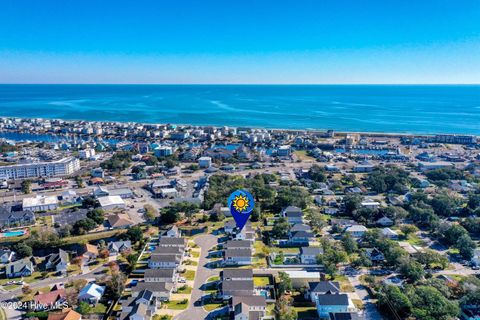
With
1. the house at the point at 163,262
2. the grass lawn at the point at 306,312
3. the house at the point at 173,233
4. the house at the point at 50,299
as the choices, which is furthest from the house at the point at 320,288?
the house at the point at 50,299

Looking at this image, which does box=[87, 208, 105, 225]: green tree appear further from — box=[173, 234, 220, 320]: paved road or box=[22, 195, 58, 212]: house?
box=[173, 234, 220, 320]: paved road

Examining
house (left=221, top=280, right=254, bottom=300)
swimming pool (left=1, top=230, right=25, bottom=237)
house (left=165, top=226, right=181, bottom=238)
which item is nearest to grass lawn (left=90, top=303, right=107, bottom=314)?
house (left=221, top=280, right=254, bottom=300)

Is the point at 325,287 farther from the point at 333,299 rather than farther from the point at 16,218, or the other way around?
the point at 16,218

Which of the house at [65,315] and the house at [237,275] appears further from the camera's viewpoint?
the house at [237,275]

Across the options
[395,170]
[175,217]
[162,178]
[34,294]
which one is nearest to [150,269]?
[34,294]

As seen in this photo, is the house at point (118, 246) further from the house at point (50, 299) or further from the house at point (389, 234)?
the house at point (389, 234)

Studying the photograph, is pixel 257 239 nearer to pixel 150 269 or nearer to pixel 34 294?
pixel 150 269

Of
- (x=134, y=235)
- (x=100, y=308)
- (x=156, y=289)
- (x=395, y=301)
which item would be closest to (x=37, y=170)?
(x=134, y=235)
